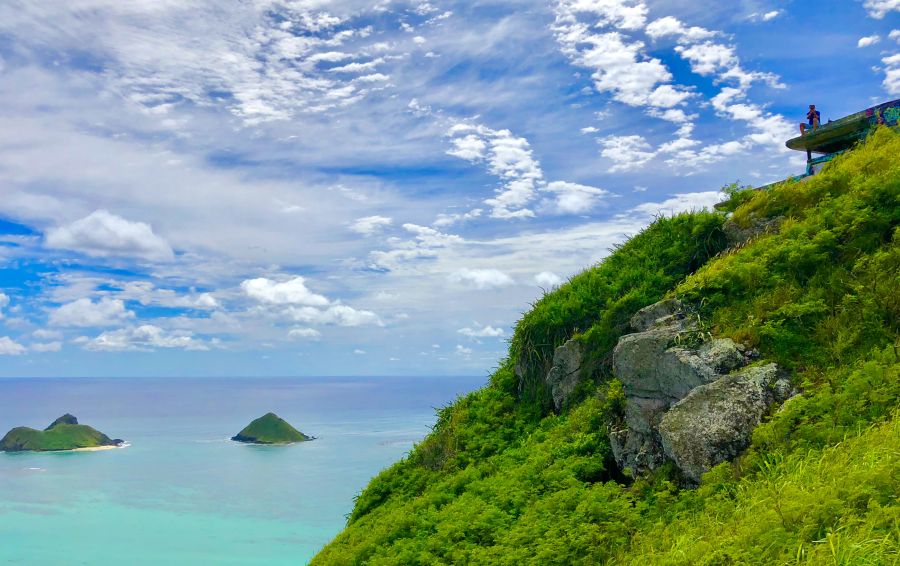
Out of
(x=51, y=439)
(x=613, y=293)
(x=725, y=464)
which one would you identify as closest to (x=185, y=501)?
(x=51, y=439)

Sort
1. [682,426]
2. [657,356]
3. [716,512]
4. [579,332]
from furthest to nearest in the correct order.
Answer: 1. [579,332]
2. [657,356]
3. [682,426]
4. [716,512]

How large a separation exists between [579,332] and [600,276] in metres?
1.76

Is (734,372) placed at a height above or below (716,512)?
above

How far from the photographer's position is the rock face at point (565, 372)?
12.5m

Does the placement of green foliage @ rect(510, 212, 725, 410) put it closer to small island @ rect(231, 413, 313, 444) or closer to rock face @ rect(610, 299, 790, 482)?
rock face @ rect(610, 299, 790, 482)

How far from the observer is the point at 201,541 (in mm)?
91500

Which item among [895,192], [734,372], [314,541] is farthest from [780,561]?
[314,541]

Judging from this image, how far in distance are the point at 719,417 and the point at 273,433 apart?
525 ft

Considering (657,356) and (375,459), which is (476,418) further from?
(375,459)

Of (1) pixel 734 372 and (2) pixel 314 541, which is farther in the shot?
(2) pixel 314 541

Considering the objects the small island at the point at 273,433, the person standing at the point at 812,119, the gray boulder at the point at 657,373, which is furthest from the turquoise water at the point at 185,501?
the gray boulder at the point at 657,373

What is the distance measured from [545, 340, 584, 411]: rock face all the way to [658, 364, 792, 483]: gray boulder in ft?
13.5

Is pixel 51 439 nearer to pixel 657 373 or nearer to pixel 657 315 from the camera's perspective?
pixel 657 315

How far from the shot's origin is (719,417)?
7.96 m
